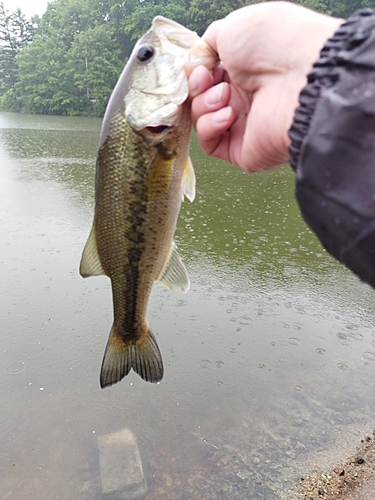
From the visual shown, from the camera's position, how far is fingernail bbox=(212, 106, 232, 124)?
1.67m

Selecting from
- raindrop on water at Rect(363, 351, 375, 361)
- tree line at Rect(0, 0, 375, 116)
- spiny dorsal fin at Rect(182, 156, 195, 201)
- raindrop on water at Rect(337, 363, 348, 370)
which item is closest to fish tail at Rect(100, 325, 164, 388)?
spiny dorsal fin at Rect(182, 156, 195, 201)

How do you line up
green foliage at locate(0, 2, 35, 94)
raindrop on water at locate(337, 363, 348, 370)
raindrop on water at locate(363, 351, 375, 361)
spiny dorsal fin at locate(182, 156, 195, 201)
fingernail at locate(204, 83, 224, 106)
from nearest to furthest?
fingernail at locate(204, 83, 224, 106)
spiny dorsal fin at locate(182, 156, 195, 201)
raindrop on water at locate(337, 363, 348, 370)
raindrop on water at locate(363, 351, 375, 361)
green foliage at locate(0, 2, 35, 94)

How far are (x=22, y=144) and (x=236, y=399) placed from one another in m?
16.5

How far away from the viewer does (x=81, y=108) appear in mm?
42719

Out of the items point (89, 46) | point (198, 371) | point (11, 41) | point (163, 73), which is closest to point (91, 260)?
point (163, 73)

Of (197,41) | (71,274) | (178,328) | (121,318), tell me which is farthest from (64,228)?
(197,41)

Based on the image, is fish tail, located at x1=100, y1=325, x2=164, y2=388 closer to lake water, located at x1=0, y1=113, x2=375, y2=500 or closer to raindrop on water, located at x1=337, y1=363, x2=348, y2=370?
lake water, located at x1=0, y1=113, x2=375, y2=500

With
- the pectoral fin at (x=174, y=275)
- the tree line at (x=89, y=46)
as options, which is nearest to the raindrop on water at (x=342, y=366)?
the pectoral fin at (x=174, y=275)

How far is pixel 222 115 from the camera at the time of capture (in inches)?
65.9

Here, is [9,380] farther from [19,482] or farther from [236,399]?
[236,399]

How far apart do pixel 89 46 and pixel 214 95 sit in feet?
148

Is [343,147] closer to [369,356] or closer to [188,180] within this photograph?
[188,180]

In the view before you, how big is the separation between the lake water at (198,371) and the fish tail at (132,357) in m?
1.45

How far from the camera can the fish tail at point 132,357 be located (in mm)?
2156
